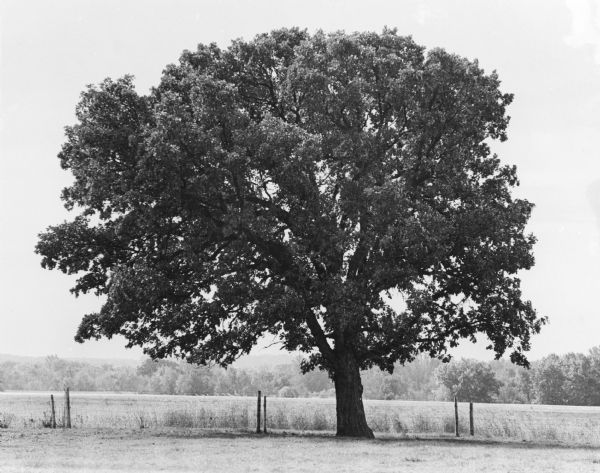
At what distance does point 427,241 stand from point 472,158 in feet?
18.9

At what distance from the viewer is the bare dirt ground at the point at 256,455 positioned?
1794cm

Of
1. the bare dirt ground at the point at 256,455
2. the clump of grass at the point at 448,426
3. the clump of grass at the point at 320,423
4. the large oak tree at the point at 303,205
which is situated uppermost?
the large oak tree at the point at 303,205

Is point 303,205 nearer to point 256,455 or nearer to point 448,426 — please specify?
point 256,455

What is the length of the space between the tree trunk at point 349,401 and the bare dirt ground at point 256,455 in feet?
8.62

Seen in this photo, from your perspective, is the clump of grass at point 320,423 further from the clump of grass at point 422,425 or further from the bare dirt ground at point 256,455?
the bare dirt ground at point 256,455

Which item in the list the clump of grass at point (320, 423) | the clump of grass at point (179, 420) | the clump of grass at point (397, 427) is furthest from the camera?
the clump of grass at point (179, 420)

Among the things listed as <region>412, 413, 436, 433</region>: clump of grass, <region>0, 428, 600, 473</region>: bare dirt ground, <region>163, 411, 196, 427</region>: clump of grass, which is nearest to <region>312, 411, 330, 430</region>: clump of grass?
<region>412, 413, 436, 433</region>: clump of grass

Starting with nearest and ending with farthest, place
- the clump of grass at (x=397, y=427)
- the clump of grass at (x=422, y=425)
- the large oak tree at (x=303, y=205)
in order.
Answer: the large oak tree at (x=303, y=205), the clump of grass at (x=397, y=427), the clump of grass at (x=422, y=425)

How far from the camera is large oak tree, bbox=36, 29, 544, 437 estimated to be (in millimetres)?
26703

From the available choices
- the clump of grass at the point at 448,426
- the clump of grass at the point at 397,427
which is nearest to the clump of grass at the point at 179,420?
the clump of grass at the point at 397,427

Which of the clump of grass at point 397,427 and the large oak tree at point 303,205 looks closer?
the large oak tree at point 303,205

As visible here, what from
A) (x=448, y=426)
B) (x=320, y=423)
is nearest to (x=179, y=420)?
(x=320, y=423)

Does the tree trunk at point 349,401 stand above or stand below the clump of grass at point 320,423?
above

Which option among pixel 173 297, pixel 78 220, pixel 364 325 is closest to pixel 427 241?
pixel 364 325
